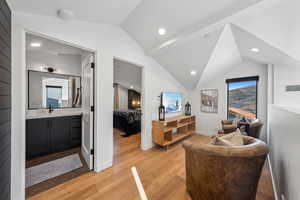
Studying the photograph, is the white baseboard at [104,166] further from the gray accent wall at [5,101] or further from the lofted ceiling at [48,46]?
the lofted ceiling at [48,46]

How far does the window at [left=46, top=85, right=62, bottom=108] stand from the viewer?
2.96m

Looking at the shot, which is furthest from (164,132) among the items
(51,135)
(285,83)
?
(285,83)

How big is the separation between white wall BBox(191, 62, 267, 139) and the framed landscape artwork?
0.11m

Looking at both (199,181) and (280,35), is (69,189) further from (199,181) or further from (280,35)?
(280,35)

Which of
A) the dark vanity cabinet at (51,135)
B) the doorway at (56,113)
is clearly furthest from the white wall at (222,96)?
the dark vanity cabinet at (51,135)

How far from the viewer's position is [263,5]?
59.6 inches

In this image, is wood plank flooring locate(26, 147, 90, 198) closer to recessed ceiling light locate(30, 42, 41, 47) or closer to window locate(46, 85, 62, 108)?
window locate(46, 85, 62, 108)

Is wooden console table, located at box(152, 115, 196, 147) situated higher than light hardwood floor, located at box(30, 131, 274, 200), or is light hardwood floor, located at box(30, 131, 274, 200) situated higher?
wooden console table, located at box(152, 115, 196, 147)

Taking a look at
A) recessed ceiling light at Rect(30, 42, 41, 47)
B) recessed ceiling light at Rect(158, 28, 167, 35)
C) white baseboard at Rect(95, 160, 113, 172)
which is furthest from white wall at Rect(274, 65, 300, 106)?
recessed ceiling light at Rect(30, 42, 41, 47)

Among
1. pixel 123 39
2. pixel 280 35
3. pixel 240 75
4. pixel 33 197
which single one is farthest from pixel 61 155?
pixel 240 75

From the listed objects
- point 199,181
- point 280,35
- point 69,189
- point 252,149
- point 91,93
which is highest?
point 280,35

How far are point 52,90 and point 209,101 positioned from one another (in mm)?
4783

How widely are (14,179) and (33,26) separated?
186 centimetres

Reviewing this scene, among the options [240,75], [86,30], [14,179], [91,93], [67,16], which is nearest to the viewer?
[14,179]
